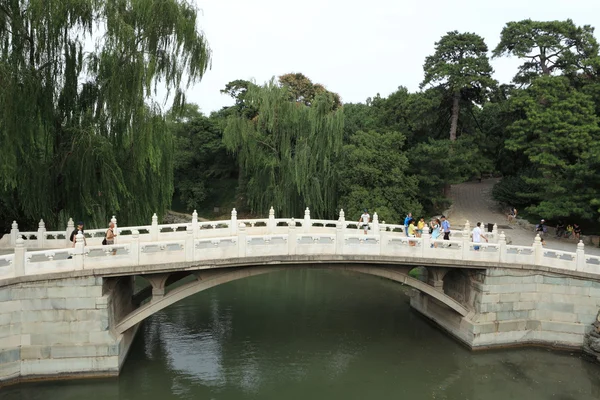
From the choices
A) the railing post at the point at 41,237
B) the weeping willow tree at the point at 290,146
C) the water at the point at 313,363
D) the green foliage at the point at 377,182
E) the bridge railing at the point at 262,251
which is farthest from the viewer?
the weeping willow tree at the point at 290,146

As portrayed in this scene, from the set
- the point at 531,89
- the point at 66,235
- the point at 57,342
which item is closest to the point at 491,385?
the point at 57,342

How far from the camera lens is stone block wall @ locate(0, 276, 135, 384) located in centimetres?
1195

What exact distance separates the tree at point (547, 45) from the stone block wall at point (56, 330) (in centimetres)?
2535

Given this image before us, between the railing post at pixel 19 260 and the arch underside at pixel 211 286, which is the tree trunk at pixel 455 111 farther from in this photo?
the railing post at pixel 19 260

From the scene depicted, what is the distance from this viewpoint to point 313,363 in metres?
14.8

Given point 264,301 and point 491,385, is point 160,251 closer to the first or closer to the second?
point 264,301

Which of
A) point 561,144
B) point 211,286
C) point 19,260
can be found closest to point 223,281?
point 211,286

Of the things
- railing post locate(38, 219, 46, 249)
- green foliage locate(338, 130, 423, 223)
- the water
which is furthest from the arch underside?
green foliage locate(338, 130, 423, 223)

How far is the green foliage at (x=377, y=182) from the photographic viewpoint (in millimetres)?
24891

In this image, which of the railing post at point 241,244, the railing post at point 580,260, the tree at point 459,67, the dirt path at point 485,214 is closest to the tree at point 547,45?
the tree at point 459,67

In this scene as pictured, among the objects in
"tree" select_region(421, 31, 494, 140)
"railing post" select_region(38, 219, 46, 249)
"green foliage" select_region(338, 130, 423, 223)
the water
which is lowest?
the water

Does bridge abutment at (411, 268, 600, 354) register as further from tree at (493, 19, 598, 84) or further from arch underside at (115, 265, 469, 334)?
tree at (493, 19, 598, 84)

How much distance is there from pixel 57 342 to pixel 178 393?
10.7ft

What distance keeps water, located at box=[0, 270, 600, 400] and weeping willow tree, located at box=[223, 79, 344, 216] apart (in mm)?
8926
